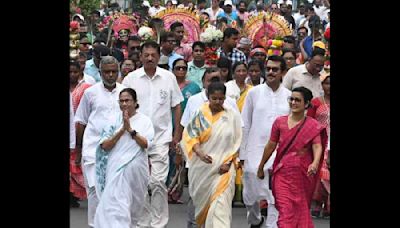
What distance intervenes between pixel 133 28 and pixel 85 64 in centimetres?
367

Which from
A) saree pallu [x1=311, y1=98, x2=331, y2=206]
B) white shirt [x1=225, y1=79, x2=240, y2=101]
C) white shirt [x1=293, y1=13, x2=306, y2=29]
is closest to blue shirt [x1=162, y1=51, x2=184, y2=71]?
white shirt [x1=225, y1=79, x2=240, y2=101]

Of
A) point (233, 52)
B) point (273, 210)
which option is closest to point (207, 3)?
point (233, 52)

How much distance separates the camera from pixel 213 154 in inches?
492

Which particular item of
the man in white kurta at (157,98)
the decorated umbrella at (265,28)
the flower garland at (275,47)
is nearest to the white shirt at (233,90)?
the man in white kurta at (157,98)

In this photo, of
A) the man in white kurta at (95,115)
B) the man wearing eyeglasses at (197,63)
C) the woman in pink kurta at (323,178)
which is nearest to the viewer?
the man in white kurta at (95,115)

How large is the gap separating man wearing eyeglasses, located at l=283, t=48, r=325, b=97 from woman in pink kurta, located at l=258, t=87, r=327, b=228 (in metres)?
2.96

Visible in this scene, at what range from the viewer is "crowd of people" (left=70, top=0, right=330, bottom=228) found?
1214 centimetres

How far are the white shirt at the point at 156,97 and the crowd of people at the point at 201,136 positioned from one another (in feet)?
0.03

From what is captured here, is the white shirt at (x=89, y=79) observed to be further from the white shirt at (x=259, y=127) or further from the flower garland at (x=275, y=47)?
the flower garland at (x=275, y=47)

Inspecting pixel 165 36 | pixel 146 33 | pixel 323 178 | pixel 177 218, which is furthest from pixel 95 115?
pixel 146 33

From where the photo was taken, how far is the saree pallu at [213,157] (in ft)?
40.8
